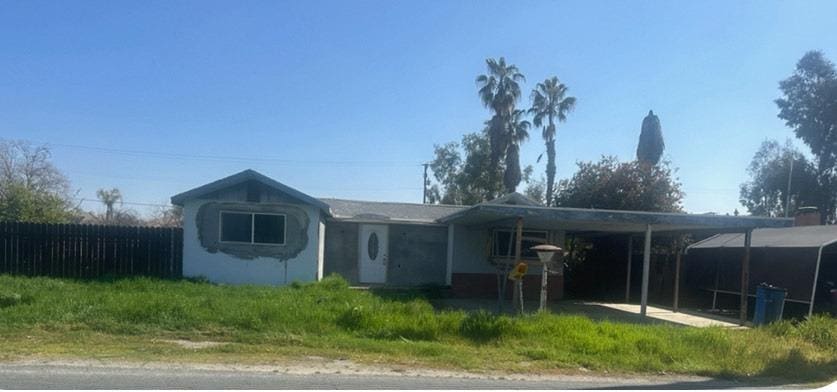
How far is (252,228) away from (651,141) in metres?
28.1

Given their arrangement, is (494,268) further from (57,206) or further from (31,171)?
(31,171)

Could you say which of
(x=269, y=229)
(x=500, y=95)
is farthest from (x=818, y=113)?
(x=269, y=229)

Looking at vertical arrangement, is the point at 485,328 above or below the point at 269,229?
below

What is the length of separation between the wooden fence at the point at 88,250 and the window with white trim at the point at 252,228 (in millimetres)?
1400

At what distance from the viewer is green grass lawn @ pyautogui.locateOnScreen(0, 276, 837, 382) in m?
9.66

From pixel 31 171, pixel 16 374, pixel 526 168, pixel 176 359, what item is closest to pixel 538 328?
pixel 176 359

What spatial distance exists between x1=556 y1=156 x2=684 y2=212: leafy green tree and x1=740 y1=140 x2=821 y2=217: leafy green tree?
16647 mm

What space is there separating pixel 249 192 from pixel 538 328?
9.90 m

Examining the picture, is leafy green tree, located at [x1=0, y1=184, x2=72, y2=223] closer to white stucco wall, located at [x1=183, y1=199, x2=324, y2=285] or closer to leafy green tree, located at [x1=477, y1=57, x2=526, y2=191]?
white stucco wall, located at [x1=183, y1=199, x2=324, y2=285]

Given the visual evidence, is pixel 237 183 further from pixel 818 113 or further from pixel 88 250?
pixel 818 113

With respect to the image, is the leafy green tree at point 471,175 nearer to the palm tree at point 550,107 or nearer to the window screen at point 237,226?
the palm tree at point 550,107

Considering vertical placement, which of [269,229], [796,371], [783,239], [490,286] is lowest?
[490,286]

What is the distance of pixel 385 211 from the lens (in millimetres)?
24234

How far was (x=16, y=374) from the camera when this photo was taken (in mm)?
7922
